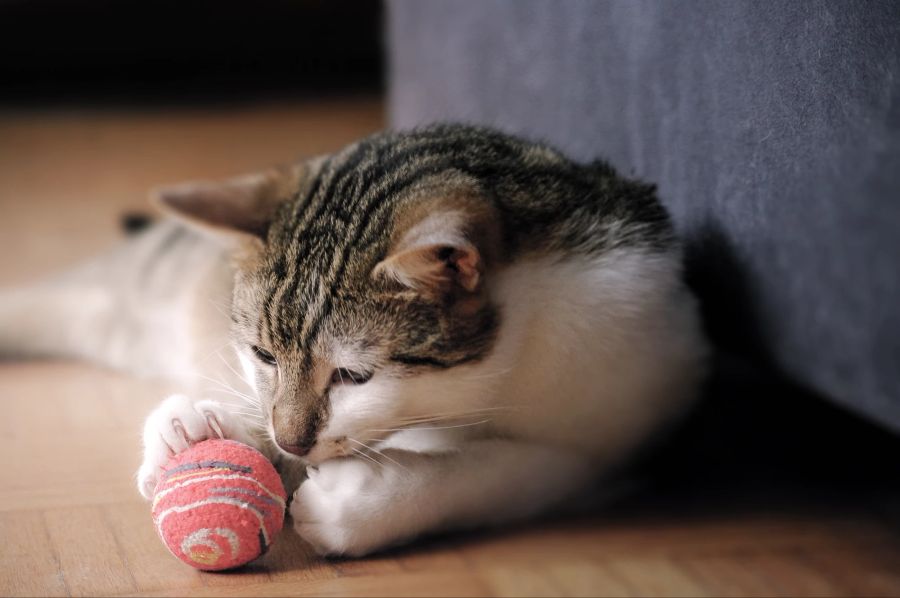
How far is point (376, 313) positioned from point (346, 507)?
237mm

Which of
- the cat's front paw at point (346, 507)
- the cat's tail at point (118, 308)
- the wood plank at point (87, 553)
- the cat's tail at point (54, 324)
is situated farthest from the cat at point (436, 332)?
the cat's tail at point (54, 324)

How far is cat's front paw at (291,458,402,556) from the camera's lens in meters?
1.19

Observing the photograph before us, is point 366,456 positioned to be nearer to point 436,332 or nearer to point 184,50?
point 436,332

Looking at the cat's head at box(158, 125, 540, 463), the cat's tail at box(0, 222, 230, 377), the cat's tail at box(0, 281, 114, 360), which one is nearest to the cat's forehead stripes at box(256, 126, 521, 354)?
the cat's head at box(158, 125, 540, 463)

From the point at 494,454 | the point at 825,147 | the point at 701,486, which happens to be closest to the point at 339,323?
the point at 494,454

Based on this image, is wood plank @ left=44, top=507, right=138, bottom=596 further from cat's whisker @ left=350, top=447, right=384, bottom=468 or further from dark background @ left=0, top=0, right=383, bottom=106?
dark background @ left=0, top=0, right=383, bottom=106

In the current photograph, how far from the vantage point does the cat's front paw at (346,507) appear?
3.90 ft

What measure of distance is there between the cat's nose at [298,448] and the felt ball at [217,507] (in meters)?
0.03

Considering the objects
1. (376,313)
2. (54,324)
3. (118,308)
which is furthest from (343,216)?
(54,324)

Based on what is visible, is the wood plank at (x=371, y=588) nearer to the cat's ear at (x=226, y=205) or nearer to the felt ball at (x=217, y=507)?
the felt ball at (x=217, y=507)

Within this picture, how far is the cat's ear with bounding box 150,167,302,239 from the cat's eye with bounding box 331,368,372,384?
0.29 m

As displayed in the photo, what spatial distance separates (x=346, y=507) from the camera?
1.19 meters

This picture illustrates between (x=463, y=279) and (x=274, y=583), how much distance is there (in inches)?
16.4

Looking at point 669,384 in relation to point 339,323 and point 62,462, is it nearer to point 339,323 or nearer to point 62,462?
point 339,323
